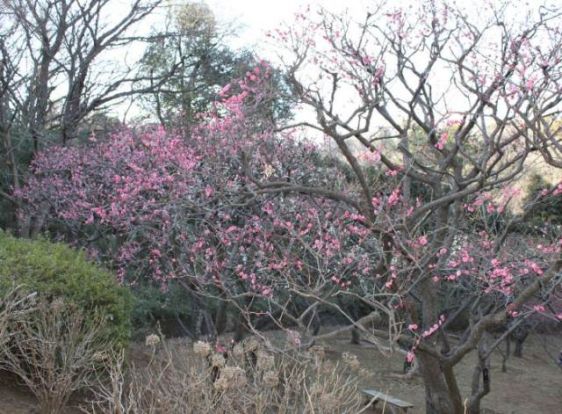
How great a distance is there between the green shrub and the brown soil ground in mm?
2864

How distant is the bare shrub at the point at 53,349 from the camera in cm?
422

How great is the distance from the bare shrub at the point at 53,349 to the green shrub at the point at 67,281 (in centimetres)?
16

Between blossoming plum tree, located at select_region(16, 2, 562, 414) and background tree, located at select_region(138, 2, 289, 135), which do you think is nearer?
blossoming plum tree, located at select_region(16, 2, 562, 414)

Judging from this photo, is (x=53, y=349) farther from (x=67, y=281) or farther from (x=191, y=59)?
(x=191, y=59)

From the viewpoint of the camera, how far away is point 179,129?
8695mm

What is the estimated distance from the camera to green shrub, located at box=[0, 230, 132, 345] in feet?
15.3

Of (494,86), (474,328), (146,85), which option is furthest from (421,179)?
(146,85)

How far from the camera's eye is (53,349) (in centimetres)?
424

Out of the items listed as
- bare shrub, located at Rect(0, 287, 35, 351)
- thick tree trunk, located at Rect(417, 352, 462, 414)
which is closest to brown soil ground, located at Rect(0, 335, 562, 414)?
thick tree trunk, located at Rect(417, 352, 462, 414)

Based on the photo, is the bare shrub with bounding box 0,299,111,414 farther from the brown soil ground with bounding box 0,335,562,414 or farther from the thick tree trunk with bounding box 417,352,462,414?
the brown soil ground with bounding box 0,335,562,414

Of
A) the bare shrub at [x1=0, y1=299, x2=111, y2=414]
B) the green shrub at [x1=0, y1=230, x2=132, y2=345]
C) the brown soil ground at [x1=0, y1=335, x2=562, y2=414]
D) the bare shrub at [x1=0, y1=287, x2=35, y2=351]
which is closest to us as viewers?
the bare shrub at [x1=0, y1=287, x2=35, y2=351]

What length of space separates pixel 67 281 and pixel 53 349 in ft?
2.42

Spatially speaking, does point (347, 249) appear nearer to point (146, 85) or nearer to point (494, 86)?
point (494, 86)

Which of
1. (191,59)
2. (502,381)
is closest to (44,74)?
(191,59)
